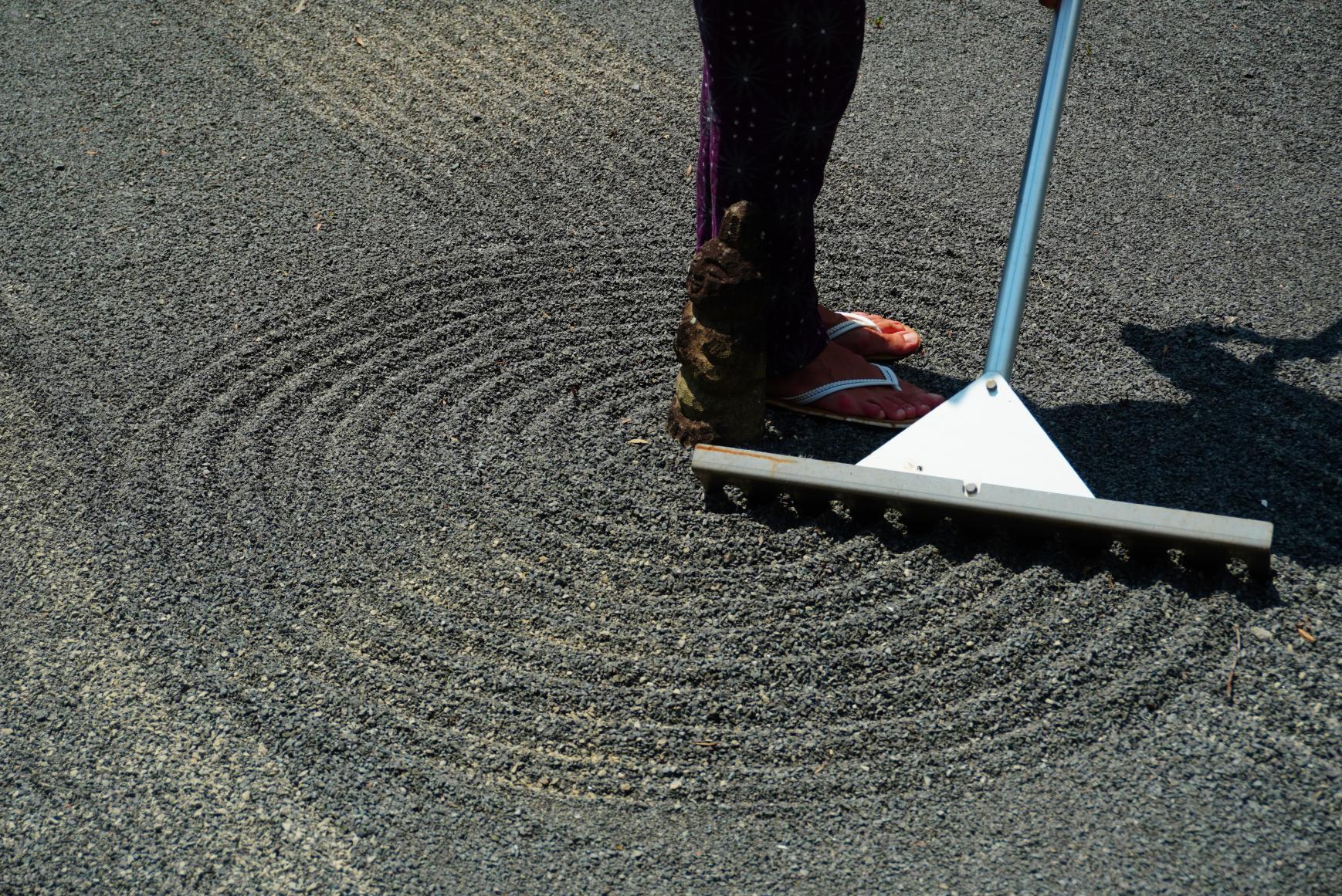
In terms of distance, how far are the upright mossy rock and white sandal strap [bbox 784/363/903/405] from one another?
0.15 metres

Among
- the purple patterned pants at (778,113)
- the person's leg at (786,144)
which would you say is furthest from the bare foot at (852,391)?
the purple patterned pants at (778,113)

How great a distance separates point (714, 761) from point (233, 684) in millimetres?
893

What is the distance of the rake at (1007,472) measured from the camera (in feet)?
6.62

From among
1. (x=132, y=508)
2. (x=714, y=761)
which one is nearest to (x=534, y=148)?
(x=132, y=508)

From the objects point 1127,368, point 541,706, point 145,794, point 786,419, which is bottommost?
point 145,794

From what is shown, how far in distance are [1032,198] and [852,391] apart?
0.59m

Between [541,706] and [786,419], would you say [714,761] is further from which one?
[786,419]

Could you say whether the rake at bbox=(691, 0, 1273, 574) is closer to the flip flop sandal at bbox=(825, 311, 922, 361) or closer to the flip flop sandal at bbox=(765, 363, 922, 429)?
the flip flop sandal at bbox=(765, 363, 922, 429)

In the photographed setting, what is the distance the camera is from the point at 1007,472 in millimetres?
2221

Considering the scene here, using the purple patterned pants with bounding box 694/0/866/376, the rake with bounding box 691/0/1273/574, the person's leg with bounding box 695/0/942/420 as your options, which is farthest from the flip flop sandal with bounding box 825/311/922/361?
the rake with bounding box 691/0/1273/574

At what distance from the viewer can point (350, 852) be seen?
176 centimetres

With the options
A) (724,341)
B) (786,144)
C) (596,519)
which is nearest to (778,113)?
(786,144)

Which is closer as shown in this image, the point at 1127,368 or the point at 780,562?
the point at 780,562

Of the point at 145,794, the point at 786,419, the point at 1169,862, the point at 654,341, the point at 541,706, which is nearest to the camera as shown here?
the point at 1169,862
